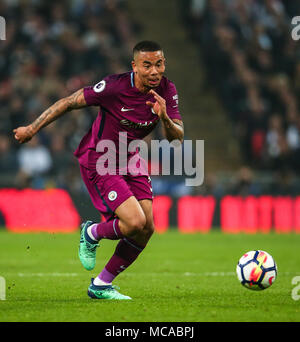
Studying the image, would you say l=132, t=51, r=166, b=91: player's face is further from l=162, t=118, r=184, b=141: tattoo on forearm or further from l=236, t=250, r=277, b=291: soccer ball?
l=236, t=250, r=277, b=291: soccer ball

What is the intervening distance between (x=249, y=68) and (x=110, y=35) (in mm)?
3554

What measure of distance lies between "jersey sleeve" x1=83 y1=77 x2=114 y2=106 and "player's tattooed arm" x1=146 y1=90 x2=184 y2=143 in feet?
1.54

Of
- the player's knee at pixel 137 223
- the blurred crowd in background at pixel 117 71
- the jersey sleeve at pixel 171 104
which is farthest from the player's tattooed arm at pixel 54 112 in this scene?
the blurred crowd in background at pixel 117 71

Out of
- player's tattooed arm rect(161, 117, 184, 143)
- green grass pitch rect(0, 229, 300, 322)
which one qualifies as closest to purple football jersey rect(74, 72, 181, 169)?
player's tattooed arm rect(161, 117, 184, 143)

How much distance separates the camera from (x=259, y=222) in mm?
17953

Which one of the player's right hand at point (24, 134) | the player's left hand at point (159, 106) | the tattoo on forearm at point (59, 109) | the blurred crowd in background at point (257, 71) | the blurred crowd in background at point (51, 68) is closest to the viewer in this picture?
the player's left hand at point (159, 106)

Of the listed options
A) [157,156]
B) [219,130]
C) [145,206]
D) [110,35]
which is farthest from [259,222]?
[145,206]

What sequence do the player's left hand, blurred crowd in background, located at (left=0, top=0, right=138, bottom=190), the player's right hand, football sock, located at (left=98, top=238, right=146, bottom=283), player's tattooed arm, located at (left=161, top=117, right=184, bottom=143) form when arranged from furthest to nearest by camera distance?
blurred crowd in background, located at (left=0, top=0, right=138, bottom=190)
football sock, located at (left=98, top=238, right=146, bottom=283)
the player's right hand
player's tattooed arm, located at (left=161, top=117, right=184, bottom=143)
the player's left hand

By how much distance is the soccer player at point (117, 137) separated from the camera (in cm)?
736

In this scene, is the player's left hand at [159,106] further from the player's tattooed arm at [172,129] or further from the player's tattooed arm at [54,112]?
the player's tattooed arm at [54,112]

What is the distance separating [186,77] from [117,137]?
1502cm

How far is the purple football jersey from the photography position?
7.53 meters

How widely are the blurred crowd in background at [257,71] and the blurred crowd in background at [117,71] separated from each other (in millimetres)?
25

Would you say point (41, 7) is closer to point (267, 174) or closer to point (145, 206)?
point (267, 174)
